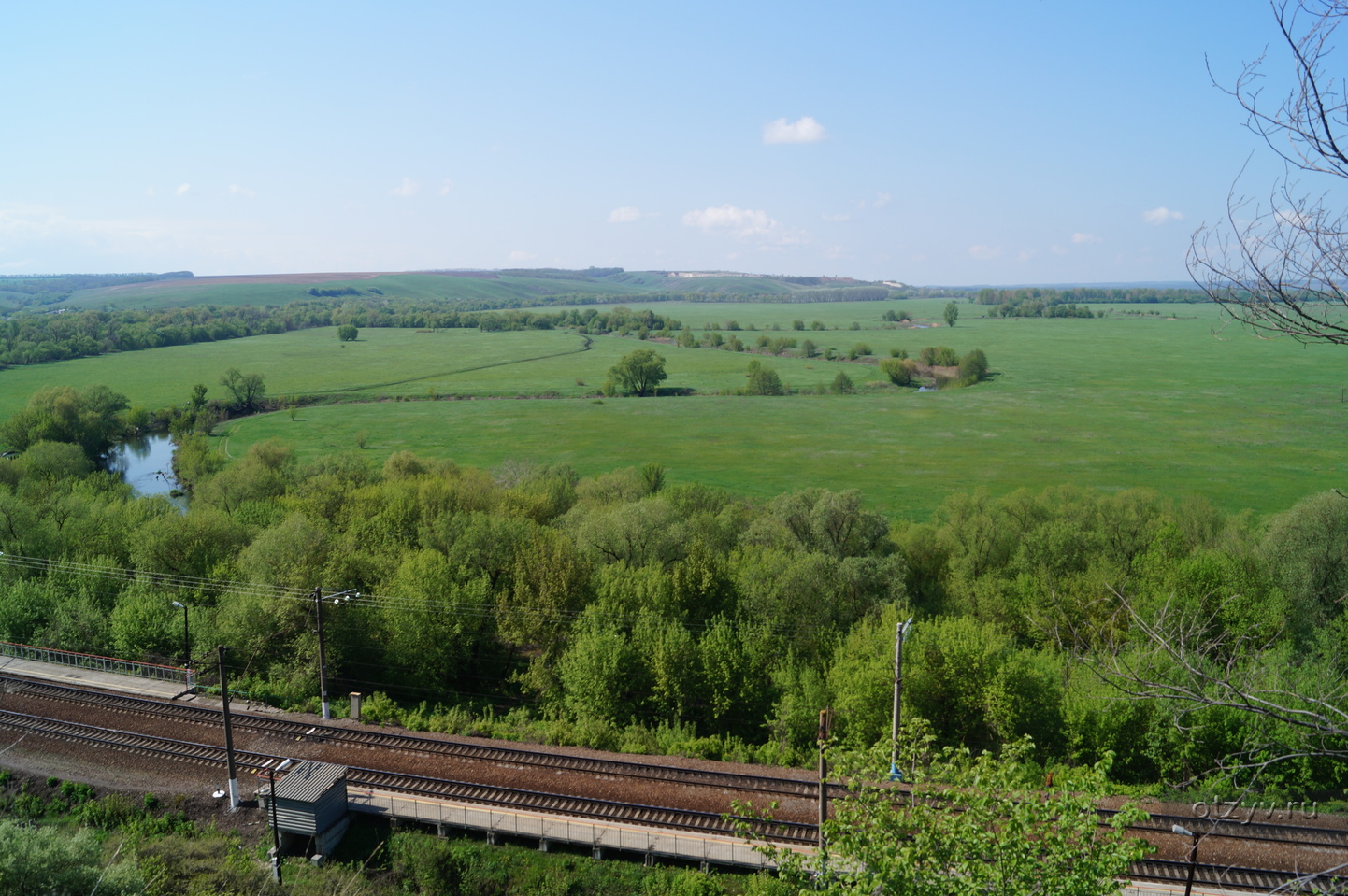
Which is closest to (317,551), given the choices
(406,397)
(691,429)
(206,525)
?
(206,525)

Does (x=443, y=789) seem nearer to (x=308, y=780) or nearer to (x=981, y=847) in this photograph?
(x=308, y=780)

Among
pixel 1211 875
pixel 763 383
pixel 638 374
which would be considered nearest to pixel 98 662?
pixel 1211 875

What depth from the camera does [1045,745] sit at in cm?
2702

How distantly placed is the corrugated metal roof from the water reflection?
55873 mm

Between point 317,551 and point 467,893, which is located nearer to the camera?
point 467,893

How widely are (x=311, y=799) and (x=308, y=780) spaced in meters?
1.12

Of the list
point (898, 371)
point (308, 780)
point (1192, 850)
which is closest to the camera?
point (1192, 850)

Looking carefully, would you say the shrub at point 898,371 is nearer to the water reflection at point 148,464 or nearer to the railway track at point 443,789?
the water reflection at point 148,464

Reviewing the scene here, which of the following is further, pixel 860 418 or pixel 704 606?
pixel 860 418

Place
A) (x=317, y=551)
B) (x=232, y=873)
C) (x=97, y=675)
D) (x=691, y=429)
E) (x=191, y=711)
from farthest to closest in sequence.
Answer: (x=691, y=429)
(x=317, y=551)
(x=97, y=675)
(x=191, y=711)
(x=232, y=873)

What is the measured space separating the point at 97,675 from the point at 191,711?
6.27 metres

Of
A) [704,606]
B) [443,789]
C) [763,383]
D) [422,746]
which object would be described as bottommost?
[422,746]

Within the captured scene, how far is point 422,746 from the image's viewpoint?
87.6 ft

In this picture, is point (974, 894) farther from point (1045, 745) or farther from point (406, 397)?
point (406, 397)
